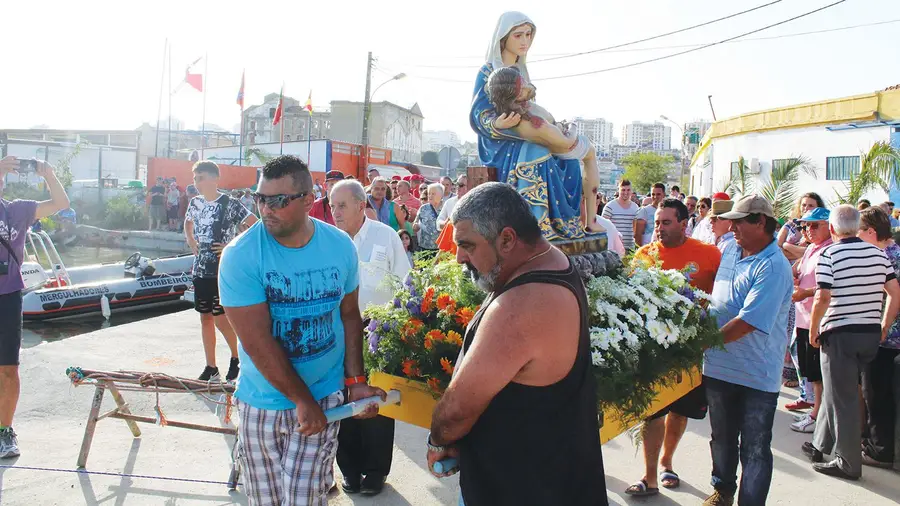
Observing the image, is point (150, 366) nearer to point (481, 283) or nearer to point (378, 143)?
point (481, 283)

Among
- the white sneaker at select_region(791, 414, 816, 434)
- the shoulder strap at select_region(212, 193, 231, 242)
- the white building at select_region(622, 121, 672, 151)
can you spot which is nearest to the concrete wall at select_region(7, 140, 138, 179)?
the shoulder strap at select_region(212, 193, 231, 242)

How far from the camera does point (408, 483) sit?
14.4 ft

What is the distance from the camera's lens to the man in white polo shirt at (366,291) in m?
4.18

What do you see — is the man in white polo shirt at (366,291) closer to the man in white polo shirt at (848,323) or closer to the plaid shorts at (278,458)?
the plaid shorts at (278,458)

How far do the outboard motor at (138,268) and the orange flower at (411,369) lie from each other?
1202 cm

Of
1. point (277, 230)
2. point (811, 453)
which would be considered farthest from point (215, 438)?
point (811, 453)

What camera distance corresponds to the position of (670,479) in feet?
14.7

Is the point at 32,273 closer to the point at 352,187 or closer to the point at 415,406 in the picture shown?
the point at 352,187

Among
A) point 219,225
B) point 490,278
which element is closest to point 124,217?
point 219,225

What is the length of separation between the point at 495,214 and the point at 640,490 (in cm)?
293

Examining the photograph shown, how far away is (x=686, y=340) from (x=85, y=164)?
45.6 m

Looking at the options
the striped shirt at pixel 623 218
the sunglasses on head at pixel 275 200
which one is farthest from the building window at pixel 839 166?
the sunglasses on head at pixel 275 200

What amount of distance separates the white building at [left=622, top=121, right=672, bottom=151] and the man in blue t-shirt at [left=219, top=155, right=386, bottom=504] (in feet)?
517

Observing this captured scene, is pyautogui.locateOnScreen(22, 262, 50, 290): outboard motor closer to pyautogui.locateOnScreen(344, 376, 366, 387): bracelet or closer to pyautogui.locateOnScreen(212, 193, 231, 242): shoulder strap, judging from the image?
pyautogui.locateOnScreen(212, 193, 231, 242): shoulder strap
